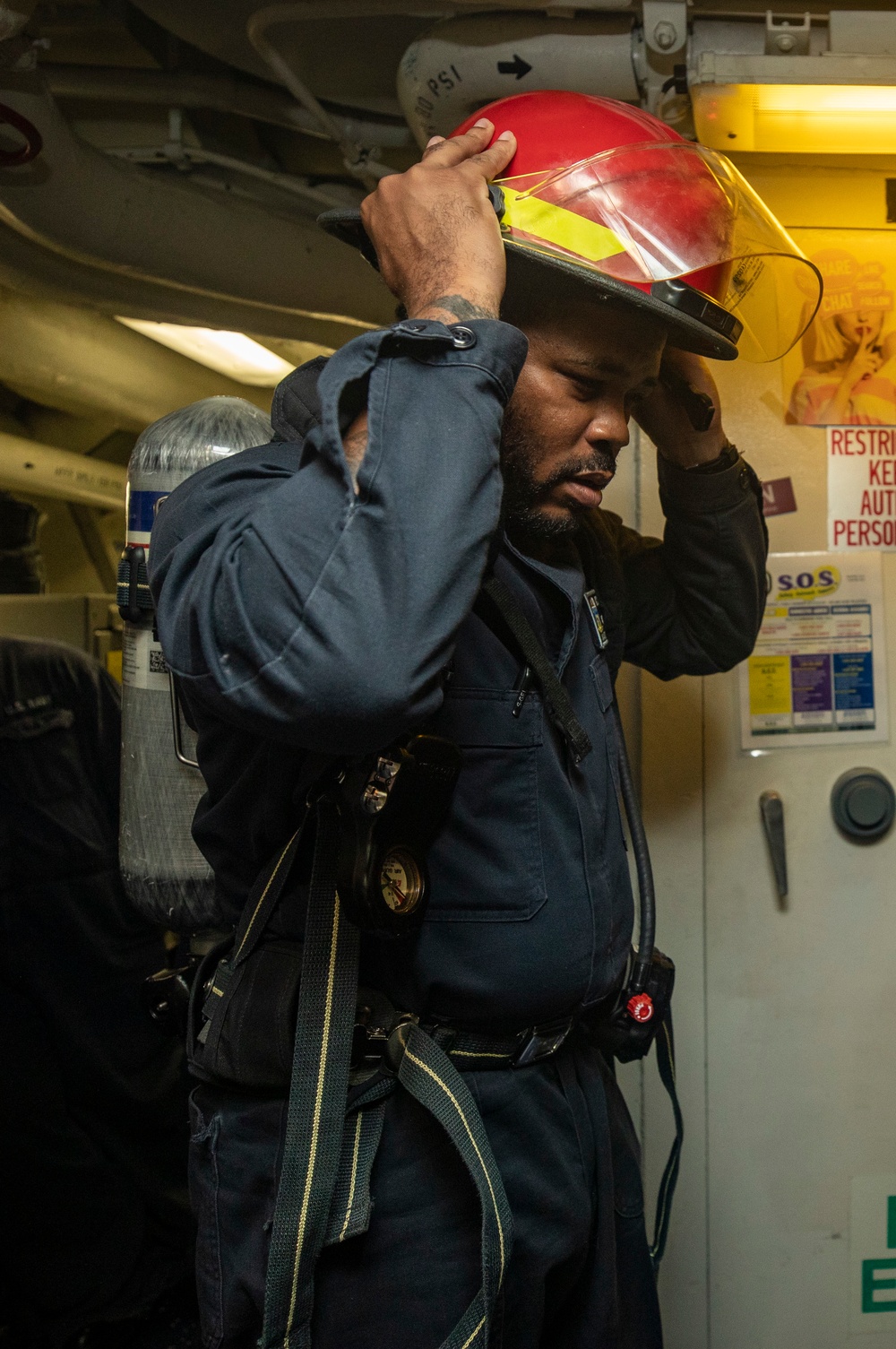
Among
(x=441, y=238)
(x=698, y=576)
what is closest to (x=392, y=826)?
(x=441, y=238)

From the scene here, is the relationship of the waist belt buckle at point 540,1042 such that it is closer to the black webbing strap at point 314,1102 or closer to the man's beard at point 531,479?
the black webbing strap at point 314,1102

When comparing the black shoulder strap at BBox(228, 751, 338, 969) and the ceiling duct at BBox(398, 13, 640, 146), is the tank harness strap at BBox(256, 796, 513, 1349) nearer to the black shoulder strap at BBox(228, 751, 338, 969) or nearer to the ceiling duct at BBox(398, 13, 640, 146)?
the black shoulder strap at BBox(228, 751, 338, 969)

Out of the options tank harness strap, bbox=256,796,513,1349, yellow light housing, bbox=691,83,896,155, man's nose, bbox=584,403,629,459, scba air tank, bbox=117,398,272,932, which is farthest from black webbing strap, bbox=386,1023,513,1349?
yellow light housing, bbox=691,83,896,155

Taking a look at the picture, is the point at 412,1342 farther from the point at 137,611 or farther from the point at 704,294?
the point at 704,294

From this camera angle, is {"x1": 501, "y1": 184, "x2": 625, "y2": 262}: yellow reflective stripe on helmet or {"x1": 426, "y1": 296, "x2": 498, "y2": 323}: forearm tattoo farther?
{"x1": 501, "y1": 184, "x2": 625, "y2": 262}: yellow reflective stripe on helmet

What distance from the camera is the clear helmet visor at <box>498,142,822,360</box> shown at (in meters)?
1.20

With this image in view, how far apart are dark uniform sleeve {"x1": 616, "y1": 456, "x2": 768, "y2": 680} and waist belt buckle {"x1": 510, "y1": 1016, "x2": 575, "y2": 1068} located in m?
0.64

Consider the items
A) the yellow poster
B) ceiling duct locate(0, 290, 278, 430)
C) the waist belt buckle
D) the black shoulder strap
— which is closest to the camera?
the black shoulder strap

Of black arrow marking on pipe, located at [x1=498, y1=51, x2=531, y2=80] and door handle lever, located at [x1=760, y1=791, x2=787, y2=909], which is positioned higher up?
black arrow marking on pipe, located at [x1=498, y1=51, x2=531, y2=80]

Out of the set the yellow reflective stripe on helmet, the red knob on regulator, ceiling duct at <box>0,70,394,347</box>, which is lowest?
the red knob on regulator

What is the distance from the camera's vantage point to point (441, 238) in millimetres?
1082

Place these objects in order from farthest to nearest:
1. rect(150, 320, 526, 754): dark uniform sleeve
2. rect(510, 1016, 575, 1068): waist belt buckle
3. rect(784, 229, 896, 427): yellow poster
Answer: rect(784, 229, 896, 427): yellow poster < rect(510, 1016, 575, 1068): waist belt buckle < rect(150, 320, 526, 754): dark uniform sleeve

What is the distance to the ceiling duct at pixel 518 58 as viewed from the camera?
1.60 metres

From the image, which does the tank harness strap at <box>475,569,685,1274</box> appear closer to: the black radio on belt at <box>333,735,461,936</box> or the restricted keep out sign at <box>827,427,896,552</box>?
the black radio on belt at <box>333,735,461,936</box>
